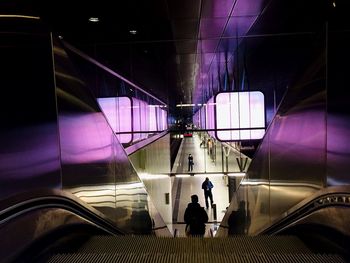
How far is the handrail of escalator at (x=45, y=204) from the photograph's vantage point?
94.1 inches

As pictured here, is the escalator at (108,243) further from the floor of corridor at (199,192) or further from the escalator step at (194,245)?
the floor of corridor at (199,192)

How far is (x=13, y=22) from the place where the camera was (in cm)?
296

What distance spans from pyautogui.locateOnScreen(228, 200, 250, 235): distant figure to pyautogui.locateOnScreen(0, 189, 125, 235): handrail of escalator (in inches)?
166

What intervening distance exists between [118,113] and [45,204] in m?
8.47

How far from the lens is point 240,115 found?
12.4m

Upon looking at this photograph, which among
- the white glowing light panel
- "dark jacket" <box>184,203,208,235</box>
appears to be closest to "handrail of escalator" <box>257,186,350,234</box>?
"dark jacket" <box>184,203,208,235</box>

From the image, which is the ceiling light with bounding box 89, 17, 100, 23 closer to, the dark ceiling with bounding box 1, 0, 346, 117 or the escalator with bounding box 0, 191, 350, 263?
the dark ceiling with bounding box 1, 0, 346, 117

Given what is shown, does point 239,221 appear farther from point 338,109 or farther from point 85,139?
point 338,109

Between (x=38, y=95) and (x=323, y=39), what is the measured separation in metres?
2.48

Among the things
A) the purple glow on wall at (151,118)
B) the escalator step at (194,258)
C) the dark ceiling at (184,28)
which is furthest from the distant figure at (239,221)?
the purple glow on wall at (151,118)

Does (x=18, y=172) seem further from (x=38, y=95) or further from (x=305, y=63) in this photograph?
(x=305, y=63)

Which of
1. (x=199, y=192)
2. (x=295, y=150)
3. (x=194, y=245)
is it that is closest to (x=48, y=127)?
(x=194, y=245)

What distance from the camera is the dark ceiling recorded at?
26.8ft

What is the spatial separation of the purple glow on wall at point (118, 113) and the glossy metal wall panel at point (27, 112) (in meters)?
6.30
